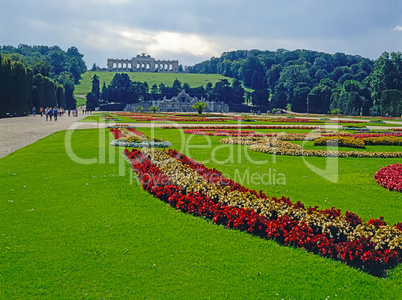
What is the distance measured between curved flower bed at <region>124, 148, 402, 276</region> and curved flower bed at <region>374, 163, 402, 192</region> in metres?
3.67

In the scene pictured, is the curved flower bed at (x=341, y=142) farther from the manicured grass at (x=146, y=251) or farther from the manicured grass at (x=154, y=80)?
the manicured grass at (x=154, y=80)

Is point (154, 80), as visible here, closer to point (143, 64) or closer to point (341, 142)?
point (143, 64)

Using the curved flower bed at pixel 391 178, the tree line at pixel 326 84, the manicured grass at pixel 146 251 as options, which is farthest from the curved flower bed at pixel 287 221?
the tree line at pixel 326 84

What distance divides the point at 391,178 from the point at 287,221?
15.4ft

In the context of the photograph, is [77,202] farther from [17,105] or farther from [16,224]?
[17,105]

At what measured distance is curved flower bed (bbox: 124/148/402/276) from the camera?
16.4 ft

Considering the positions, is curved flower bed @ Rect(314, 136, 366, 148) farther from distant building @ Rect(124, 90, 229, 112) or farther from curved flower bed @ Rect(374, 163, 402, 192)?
distant building @ Rect(124, 90, 229, 112)

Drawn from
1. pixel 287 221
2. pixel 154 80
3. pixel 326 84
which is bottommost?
pixel 287 221

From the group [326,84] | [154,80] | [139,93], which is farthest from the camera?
[154,80]

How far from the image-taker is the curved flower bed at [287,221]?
499 cm

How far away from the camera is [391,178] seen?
30.2 ft

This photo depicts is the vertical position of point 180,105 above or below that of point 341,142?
above

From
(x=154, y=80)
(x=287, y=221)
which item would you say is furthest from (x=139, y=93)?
(x=287, y=221)

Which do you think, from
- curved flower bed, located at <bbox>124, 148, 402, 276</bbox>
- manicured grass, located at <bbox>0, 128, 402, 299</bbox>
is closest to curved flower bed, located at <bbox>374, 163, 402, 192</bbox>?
manicured grass, located at <bbox>0, 128, 402, 299</bbox>
